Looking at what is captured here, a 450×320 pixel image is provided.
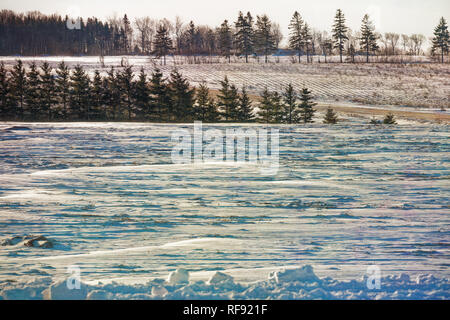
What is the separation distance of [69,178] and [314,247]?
7.46m

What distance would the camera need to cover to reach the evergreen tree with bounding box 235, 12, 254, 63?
82.1 m

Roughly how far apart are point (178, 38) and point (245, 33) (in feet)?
68.2

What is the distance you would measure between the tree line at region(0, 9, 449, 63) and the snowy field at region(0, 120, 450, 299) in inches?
2617

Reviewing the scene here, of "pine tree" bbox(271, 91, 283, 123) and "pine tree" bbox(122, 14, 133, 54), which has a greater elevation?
"pine tree" bbox(122, 14, 133, 54)

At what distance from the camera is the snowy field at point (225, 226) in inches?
216

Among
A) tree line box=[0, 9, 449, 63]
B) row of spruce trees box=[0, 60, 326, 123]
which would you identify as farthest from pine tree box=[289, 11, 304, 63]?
row of spruce trees box=[0, 60, 326, 123]

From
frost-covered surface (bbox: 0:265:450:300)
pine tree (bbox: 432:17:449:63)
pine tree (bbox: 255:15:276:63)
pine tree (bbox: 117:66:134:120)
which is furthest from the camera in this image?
pine tree (bbox: 255:15:276:63)

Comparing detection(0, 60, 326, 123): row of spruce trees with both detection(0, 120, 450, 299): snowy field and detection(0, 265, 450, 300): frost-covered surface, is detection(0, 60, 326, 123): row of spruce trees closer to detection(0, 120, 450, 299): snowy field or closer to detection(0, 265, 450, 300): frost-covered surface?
detection(0, 120, 450, 299): snowy field

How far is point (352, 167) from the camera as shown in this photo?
14.0m

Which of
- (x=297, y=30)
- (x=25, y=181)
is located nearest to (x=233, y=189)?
(x=25, y=181)

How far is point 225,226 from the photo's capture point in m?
8.18

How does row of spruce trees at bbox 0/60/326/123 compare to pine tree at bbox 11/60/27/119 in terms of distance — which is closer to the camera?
row of spruce trees at bbox 0/60/326/123

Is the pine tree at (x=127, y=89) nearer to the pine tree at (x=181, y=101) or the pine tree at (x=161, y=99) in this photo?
the pine tree at (x=161, y=99)

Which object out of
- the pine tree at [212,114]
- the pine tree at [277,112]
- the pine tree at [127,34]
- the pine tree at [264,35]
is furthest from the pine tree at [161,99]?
the pine tree at [127,34]
